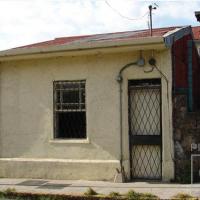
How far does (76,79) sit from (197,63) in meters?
4.30

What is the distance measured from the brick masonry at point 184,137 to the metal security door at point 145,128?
444 millimetres

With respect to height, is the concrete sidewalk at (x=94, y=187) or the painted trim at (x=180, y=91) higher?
the painted trim at (x=180, y=91)

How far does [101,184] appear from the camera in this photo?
11.5m

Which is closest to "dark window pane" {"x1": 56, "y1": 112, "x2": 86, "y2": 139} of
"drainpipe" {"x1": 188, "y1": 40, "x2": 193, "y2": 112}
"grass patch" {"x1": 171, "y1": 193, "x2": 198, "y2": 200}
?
"drainpipe" {"x1": 188, "y1": 40, "x2": 193, "y2": 112}

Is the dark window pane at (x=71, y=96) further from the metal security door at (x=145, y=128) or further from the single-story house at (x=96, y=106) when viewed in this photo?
the metal security door at (x=145, y=128)

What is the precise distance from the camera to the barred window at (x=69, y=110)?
12500mm

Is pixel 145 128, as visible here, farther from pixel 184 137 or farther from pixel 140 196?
pixel 140 196

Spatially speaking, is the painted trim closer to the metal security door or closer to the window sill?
the metal security door

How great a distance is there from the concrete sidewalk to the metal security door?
1.85 ft

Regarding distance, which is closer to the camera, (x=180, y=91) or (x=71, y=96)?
(x=180, y=91)

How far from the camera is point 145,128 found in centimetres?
1188

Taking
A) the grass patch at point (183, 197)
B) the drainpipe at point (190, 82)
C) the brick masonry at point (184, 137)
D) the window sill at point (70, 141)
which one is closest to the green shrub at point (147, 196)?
the grass patch at point (183, 197)

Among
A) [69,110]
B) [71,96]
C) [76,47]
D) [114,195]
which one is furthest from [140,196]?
[76,47]

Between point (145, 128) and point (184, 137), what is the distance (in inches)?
40.6
